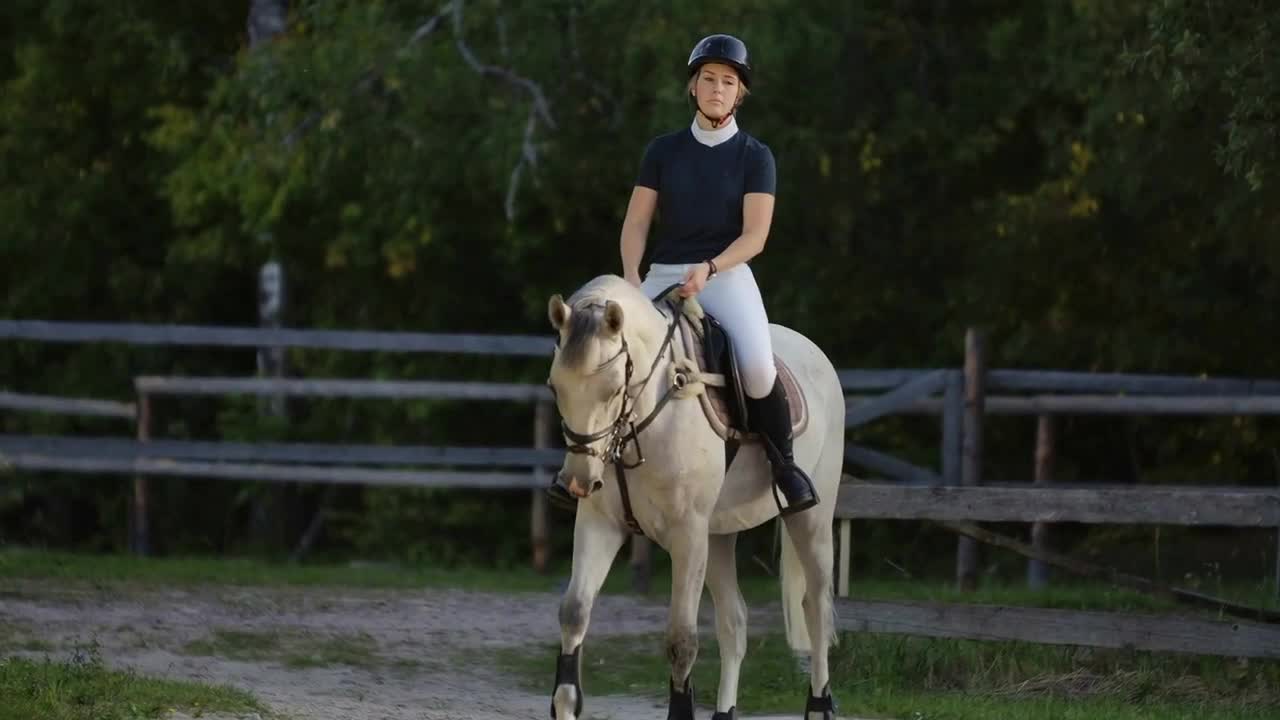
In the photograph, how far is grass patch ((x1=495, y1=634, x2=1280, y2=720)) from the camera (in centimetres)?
910

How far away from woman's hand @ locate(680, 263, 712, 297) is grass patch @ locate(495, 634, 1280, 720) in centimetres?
233

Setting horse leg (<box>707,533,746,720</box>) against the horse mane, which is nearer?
the horse mane

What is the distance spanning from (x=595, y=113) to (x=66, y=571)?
6035 mm

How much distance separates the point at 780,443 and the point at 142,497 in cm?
982

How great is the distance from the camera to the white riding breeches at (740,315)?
7.66m

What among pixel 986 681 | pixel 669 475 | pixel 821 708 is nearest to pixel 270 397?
pixel 986 681

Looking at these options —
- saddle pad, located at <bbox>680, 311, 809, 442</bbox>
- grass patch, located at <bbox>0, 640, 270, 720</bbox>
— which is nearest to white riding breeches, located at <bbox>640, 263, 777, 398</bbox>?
saddle pad, located at <bbox>680, 311, 809, 442</bbox>

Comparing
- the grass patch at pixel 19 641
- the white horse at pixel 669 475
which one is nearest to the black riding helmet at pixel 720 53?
the white horse at pixel 669 475

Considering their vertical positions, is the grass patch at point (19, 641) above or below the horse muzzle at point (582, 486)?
below

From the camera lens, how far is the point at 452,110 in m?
17.5

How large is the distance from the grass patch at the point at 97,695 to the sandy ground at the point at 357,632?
0.66 feet

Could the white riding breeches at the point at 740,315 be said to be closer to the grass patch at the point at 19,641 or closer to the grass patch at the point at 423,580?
the grass patch at the point at 19,641

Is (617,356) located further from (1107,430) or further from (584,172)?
(1107,430)

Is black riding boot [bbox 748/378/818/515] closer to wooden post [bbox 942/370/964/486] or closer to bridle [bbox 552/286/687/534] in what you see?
bridle [bbox 552/286/687/534]
